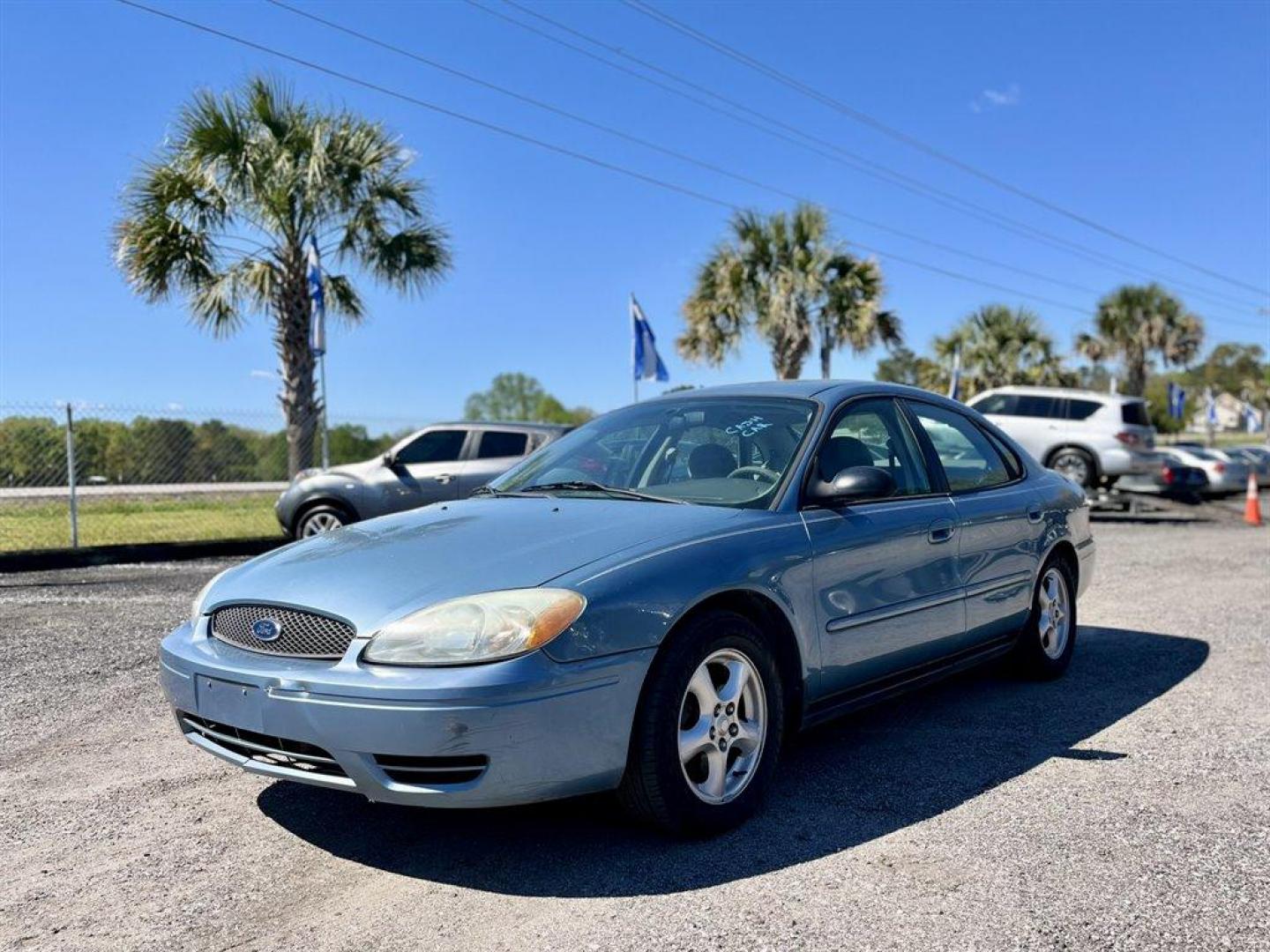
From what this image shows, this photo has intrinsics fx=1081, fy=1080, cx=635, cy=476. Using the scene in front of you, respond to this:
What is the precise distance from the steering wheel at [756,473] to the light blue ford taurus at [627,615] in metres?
0.01

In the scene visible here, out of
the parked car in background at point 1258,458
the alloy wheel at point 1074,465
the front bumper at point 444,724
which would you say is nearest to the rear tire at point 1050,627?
the front bumper at point 444,724

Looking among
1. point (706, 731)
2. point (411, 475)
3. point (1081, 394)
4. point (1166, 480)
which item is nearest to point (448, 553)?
point (706, 731)

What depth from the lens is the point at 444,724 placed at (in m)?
2.84

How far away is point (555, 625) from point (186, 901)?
1.26 metres

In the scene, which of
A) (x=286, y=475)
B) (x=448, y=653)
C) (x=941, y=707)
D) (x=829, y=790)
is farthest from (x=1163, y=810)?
(x=286, y=475)

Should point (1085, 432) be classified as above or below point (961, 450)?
below

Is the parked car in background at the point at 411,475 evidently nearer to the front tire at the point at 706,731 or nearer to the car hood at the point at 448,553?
the car hood at the point at 448,553

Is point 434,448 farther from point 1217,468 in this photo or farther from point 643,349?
point 1217,468

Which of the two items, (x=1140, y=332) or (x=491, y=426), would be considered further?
(x=1140, y=332)

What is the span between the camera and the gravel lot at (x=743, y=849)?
276 cm

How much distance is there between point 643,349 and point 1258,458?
1755 cm

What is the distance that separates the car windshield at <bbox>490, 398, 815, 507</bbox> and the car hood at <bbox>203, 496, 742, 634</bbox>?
19 centimetres

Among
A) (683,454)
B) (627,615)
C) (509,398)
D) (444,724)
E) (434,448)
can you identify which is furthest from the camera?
(509,398)

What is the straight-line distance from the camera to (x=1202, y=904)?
113 inches
